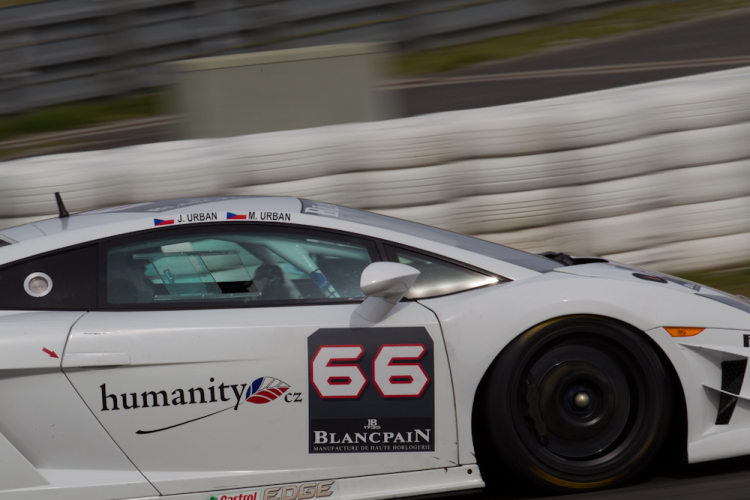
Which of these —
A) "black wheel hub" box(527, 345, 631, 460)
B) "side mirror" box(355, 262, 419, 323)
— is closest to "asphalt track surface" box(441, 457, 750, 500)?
"black wheel hub" box(527, 345, 631, 460)

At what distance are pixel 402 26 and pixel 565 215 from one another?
7864 millimetres

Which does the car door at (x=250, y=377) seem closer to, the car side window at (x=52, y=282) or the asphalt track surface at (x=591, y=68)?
the car side window at (x=52, y=282)

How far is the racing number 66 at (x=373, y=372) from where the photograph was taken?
2.77 metres

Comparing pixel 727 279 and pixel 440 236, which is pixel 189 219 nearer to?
pixel 440 236

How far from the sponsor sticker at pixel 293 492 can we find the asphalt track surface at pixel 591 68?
731cm

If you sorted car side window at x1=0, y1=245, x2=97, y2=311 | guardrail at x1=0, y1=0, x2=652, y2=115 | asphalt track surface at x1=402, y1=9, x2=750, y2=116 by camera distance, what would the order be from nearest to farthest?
car side window at x1=0, y1=245, x2=97, y2=311, asphalt track surface at x1=402, y1=9, x2=750, y2=116, guardrail at x1=0, y1=0, x2=652, y2=115

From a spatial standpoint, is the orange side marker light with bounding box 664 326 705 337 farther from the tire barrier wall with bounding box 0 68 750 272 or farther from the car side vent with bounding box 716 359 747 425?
the tire barrier wall with bounding box 0 68 750 272

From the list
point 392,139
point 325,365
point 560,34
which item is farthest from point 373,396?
point 560,34

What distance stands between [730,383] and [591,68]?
8941mm

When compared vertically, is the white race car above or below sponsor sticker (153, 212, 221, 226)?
below

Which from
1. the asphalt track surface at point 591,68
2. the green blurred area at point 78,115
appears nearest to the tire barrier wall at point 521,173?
the asphalt track surface at point 591,68

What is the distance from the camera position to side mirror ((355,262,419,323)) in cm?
270

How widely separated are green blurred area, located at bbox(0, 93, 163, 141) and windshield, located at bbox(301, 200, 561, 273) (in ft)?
26.6

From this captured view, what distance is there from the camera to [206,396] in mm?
2729
